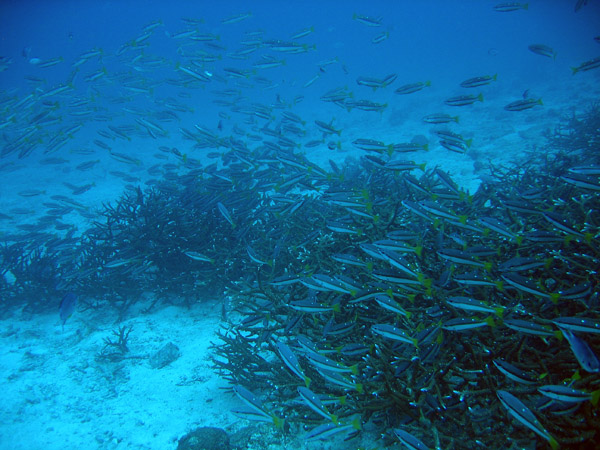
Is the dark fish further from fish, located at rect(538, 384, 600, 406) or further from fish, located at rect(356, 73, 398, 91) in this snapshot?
fish, located at rect(356, 73, 398, 91)

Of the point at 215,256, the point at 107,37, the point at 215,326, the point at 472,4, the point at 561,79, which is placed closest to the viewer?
the point at 215,326

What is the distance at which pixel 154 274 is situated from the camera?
7039mm

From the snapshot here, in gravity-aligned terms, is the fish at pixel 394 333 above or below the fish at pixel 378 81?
below

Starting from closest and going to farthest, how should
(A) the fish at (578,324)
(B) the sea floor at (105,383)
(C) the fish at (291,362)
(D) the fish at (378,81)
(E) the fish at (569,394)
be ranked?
1. (E) the fish at (569,394)
2. (A) the fish at (578,324)
3. (C) the fish at (291,362)
4. (B) the sea floor at (105,383)
5. (D) the fish at (378,81)

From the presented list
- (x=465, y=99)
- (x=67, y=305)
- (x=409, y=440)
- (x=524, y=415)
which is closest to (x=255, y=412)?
(x=409, y=440)

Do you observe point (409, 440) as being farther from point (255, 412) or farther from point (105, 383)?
point (105, 383)

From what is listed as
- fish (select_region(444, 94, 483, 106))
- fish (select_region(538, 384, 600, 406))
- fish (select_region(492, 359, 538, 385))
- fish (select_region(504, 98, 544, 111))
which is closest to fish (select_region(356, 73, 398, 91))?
fish (select_region(444, 94, 483, 106))

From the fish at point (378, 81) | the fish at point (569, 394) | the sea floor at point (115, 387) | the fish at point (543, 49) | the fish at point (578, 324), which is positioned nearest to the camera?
the fish at point (569, 394)

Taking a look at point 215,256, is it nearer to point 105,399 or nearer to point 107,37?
point 105,399

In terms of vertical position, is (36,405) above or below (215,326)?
above

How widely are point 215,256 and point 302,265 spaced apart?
2.29 meters

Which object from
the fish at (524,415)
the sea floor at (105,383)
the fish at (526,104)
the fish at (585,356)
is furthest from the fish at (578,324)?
the fish at (526,104)

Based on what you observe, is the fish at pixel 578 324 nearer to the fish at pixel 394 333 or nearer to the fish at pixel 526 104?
the fish at pixel 394 333

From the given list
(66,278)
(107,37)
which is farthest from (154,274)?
(107,37)
